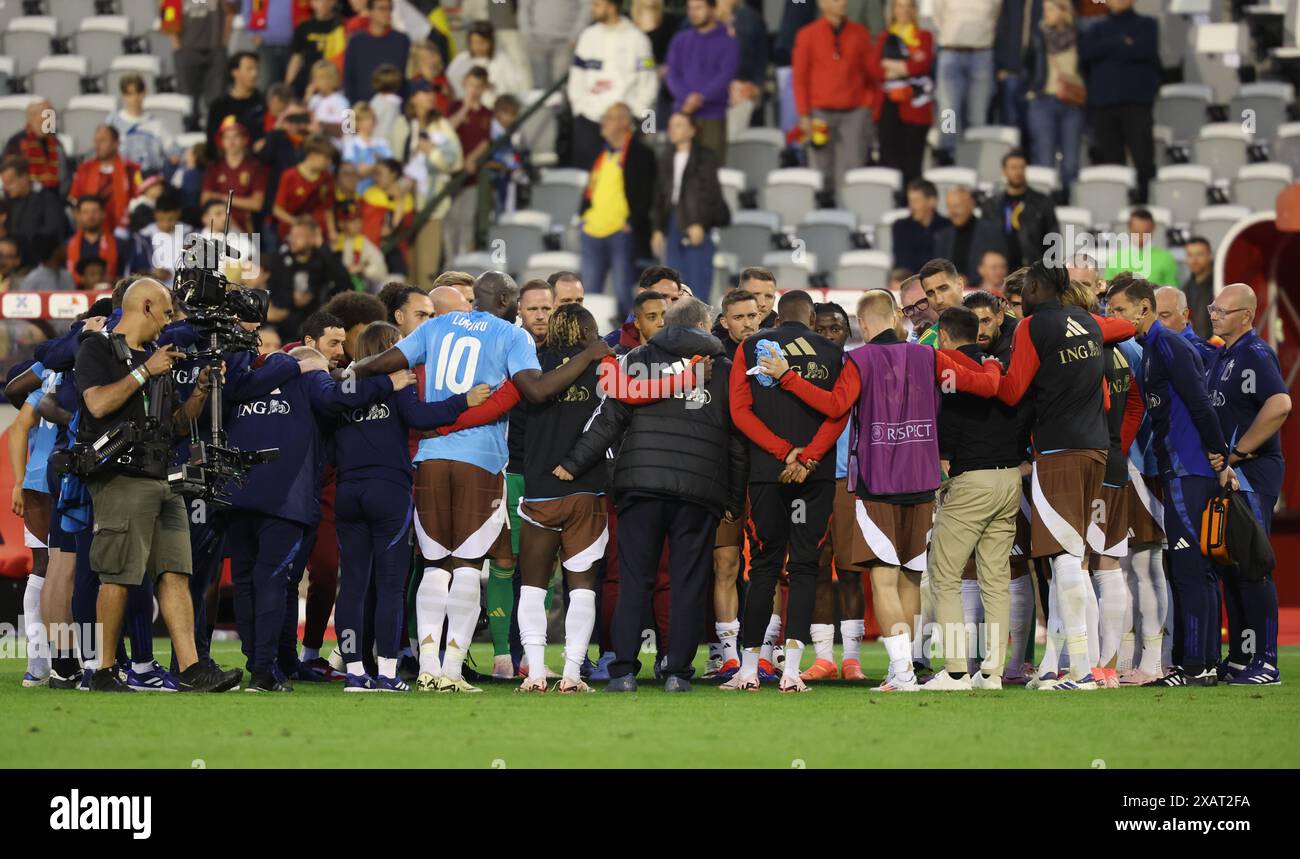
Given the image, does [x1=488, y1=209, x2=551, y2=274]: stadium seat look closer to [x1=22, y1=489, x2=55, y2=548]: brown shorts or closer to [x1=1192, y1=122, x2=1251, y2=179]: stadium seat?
[x1=1192, y1=122, x2=1251, y2=179]: stadium seat

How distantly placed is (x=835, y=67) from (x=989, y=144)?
79.9 inches

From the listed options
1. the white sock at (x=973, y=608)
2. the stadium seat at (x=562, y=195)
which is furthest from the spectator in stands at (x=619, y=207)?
the white sock at (x=973, y=608)

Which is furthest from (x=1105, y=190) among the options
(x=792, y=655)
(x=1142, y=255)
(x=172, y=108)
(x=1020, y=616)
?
(x=792, y=655)

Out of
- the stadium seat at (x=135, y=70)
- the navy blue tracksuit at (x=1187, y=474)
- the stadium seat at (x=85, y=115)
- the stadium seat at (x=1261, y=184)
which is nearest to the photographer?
the navy blue tracksuit at (x=1187, y=474)

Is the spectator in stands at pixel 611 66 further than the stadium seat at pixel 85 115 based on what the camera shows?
No

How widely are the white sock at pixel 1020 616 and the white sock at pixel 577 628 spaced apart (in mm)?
2535

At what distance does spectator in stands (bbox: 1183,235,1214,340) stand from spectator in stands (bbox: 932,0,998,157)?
364 cm

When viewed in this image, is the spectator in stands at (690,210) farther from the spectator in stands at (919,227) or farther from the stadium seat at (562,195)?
the stadium seat at (562,195)

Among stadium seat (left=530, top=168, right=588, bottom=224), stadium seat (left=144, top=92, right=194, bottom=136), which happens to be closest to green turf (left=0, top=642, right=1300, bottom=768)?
stadium seat (left=530, top=168, right=588, bottom=224)

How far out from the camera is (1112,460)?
10.4 metres

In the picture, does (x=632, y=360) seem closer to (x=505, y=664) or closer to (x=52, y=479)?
(x=505, y=664)

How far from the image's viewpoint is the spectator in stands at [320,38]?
19547 mm

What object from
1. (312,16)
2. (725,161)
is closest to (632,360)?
(725,161)
